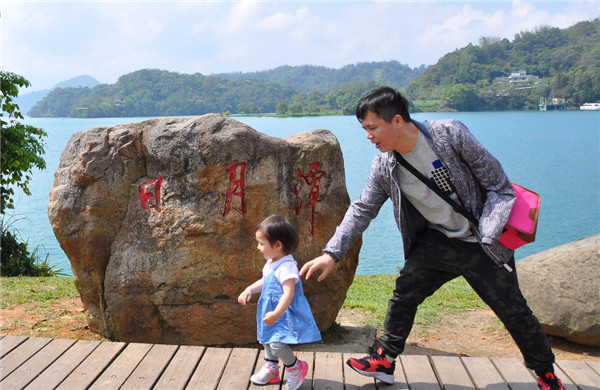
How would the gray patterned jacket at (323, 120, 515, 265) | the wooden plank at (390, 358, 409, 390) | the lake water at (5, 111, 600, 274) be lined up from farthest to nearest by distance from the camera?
the lake water at (5, 111, 600, 274) < the wooden plank at (390, 358, 409, 390) < the gray patterned jacket at (323, 120, 515, 265)

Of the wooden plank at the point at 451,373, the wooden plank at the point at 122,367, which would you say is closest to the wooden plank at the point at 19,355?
the wooden plank at the point at 122,367

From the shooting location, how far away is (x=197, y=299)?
213 inches

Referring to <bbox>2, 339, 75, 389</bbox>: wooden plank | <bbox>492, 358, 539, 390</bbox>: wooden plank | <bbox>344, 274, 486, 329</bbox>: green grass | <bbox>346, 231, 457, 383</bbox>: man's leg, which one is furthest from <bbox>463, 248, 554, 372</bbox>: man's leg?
<bbox>344, 274, 486, 329</bbox>: green grass

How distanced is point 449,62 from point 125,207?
49.9 meters

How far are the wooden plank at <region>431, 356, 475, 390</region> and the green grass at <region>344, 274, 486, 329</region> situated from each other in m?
2.73

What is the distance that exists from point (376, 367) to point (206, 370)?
3.52ft

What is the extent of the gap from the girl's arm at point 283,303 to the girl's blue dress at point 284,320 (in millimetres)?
90

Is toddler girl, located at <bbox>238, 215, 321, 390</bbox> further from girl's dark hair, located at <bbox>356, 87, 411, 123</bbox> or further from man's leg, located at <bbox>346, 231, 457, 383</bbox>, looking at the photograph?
girl's dark hair, located at <bbox>356, 87, 411, 123</bbox>

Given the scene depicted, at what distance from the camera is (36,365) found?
390cm

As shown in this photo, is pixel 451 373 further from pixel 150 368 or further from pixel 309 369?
pixel 150 368

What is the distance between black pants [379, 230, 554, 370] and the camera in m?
3.27

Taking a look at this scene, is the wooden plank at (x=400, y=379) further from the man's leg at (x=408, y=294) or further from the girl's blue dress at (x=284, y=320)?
the girl's blue dress at (x=284, y=320)

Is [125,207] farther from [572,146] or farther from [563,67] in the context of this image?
[563,67]

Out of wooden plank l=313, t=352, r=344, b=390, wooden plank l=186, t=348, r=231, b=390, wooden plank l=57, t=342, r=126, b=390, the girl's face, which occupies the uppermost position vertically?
the girl's face
